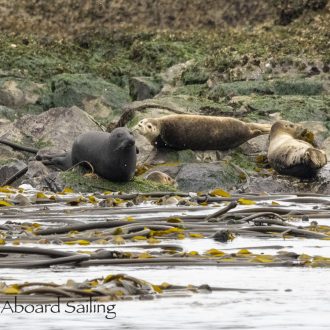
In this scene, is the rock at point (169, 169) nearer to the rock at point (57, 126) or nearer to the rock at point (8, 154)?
the rock at point (57, 126)

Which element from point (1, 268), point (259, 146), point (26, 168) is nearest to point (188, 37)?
point (259, 146)

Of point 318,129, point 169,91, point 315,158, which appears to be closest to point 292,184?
point 315,158

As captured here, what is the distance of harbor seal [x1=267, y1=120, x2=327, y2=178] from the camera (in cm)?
1325

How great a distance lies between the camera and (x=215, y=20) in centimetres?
2611

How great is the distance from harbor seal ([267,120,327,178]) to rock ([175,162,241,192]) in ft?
2.17

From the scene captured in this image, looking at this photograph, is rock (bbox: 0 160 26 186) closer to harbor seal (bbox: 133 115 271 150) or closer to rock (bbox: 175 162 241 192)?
harbor seal (bbox: 133 115 271 150)

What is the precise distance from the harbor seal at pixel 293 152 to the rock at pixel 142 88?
232 inches

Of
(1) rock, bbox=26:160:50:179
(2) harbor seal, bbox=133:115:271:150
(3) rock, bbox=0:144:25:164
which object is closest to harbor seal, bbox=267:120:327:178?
(2) harbor seal, bbox=133:115:271:150

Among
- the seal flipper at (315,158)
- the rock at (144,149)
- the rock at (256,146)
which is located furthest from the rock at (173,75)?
the seal flipper at (315,158)

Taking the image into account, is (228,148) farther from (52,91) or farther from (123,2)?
(123,2)

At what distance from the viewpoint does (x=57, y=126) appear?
15.1m

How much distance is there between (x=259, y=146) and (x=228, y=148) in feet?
1.46

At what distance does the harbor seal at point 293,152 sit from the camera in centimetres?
1325

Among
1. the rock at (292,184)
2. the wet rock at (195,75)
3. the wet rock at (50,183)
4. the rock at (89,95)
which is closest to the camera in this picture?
the wet rock at (50,183)
